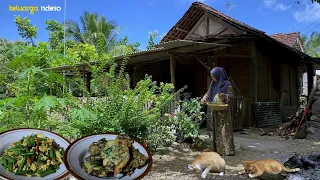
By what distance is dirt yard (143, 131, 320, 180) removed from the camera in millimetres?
4406

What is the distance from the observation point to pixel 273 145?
7.67 metres

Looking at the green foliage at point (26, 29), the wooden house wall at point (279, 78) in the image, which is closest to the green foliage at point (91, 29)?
the green foliage at point (26, 29)

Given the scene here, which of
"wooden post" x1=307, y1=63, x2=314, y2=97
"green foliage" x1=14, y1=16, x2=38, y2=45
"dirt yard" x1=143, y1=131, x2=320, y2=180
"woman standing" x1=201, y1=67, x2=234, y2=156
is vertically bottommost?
"dirt yard" x1=143, y1=131, x2=320, y2=180

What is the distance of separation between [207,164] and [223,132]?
214 cm

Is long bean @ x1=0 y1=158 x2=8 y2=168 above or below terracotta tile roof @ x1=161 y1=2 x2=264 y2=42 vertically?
below

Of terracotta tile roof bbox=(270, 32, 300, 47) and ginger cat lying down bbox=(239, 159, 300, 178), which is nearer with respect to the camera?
ginger cat lying down bbox=(239, 159, 300, 178)

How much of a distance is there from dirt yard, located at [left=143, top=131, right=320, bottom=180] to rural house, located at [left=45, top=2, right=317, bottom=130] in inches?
89.6

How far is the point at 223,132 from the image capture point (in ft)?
19.6

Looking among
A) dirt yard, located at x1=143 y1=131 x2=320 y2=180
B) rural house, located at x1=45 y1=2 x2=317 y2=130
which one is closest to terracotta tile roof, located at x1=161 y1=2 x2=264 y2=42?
rural house, located at x1=45 y1=2 x2=317 y2=130

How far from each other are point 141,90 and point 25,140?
3.31m

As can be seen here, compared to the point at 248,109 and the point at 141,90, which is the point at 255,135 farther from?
the point at 141,90

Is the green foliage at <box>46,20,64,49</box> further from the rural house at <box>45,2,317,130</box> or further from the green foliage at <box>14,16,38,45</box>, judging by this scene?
the rural house at <box>45,2,317,130</box>

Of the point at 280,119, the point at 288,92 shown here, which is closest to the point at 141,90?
the point at 280,119

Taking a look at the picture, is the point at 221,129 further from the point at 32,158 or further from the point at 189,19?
the point at 189,19
